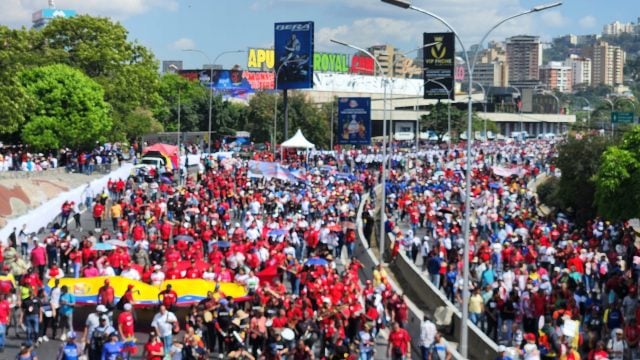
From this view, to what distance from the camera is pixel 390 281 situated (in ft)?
93.5

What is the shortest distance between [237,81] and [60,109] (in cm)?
8156

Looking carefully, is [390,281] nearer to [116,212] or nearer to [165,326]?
[116,212]

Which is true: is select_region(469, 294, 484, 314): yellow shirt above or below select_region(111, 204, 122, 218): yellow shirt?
below

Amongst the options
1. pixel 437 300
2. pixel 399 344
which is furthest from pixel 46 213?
pixel 399 344

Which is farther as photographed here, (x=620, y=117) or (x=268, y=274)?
(x=620, y=117)

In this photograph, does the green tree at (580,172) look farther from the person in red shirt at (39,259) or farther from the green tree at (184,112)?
the green tree at (184,112)

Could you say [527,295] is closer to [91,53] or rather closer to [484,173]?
[484,173]

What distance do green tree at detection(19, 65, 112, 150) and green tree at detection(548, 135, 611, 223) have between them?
25034mm

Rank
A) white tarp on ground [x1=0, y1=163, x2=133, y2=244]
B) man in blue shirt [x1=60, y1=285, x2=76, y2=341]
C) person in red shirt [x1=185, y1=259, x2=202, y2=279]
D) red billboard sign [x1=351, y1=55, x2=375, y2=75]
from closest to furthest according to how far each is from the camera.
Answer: man in blue shirt [x1=60, y1=285, x2=76, y2=341] → person in red shirt [x1=185, y1=259, x2=202, y2=279] → white tarp on ground [x1=0, y1=163, x2=133, y2=244] → red billboard sign [x1=351, y1=55, x2=375, y2=75]

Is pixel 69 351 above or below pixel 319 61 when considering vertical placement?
below

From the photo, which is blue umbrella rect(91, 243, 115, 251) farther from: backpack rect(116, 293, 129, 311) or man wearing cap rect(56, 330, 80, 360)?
man wearing cap rect(56, 330, 80, 360)

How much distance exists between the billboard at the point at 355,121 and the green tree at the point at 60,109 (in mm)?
15957

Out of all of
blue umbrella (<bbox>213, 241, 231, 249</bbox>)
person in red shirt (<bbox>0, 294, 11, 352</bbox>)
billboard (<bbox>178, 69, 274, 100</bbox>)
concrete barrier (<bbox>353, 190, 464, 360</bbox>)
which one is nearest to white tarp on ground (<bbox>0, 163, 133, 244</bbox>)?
blue umbrella (<bbox>213, 241, 231, 249</bbox>)

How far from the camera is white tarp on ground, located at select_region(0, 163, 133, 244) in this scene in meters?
30.6
